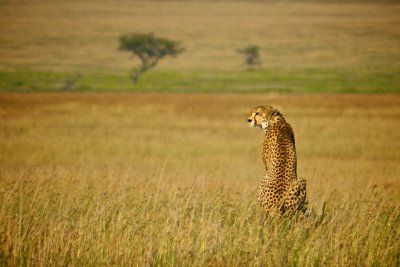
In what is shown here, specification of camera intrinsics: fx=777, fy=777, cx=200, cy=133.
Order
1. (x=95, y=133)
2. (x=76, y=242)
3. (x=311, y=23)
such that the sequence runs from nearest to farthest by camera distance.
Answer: (x=76, y=242) → (x=95, y=133) → (x=311, y=23)

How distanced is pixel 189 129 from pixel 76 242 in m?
16.1

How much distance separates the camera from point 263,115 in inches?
272

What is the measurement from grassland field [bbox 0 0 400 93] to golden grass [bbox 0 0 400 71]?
0.15 meters

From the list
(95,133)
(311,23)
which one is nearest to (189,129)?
(95,133)

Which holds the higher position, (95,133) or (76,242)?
(76,242)

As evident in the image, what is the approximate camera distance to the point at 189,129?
2195 cm

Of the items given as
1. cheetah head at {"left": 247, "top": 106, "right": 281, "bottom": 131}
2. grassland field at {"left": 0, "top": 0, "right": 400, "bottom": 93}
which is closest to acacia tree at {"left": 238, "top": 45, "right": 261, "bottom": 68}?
grassland field at {"left": 0, "top": 0, "right": 400, "bottom": 93}

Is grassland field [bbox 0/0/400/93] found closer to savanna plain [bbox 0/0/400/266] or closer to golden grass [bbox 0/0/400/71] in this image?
golden grass [bbox 0/0/400/71]

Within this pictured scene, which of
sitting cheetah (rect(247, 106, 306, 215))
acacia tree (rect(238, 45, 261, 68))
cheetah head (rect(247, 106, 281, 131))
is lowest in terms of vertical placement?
acacia tree (rect(238, 45, 261, 68))

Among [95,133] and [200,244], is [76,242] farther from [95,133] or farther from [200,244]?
[95,133]

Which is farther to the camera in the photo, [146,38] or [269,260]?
[146,38]

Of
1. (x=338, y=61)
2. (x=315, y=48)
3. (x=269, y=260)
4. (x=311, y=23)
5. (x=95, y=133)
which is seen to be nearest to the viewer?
(x=269, y=260)

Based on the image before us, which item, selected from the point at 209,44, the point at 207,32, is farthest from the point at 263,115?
the point at 207,32

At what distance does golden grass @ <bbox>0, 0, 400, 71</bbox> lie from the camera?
90.4m
